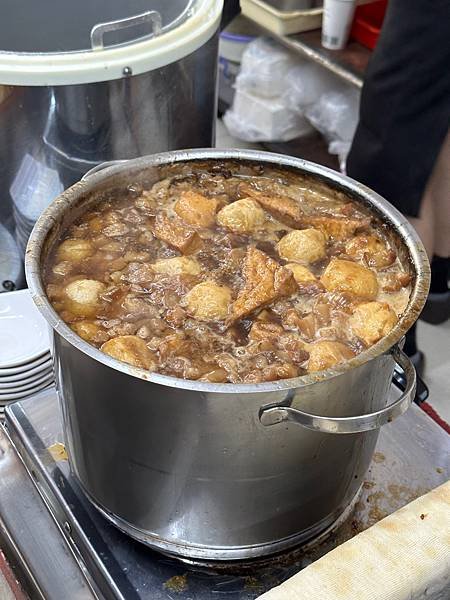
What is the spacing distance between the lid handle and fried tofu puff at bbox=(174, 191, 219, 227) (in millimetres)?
676

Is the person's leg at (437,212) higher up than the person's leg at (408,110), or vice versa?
the person's leg at (408,110)

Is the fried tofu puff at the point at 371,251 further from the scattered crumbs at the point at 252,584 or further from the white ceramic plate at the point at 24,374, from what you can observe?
the white ceramic plate at the point at 24,374

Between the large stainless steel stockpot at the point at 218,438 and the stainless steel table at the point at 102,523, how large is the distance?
0.18 feet

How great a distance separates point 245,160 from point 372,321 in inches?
17.6

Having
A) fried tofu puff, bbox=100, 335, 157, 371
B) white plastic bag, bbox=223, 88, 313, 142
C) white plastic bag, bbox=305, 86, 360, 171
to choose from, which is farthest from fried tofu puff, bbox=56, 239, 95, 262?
white plastic bag, bbox=223, 88, 313, 142

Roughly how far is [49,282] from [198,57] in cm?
104

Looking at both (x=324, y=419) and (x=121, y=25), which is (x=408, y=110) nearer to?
(x=121, y=25)

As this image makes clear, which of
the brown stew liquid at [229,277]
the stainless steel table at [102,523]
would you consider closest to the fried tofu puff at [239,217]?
the brown stew liquid at [229,277]

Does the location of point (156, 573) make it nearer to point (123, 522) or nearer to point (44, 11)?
point (123, 522)

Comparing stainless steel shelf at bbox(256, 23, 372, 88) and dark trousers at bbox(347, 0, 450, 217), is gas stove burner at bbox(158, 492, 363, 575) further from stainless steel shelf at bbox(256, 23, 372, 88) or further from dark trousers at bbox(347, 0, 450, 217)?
stainless steel shelf at bbox(256, 23, 372, 88)

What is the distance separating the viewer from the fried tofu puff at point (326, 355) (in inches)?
43.3

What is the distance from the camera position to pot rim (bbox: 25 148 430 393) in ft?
3.07

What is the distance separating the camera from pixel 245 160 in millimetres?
1432

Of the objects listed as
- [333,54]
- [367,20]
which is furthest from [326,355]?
[367,20]
